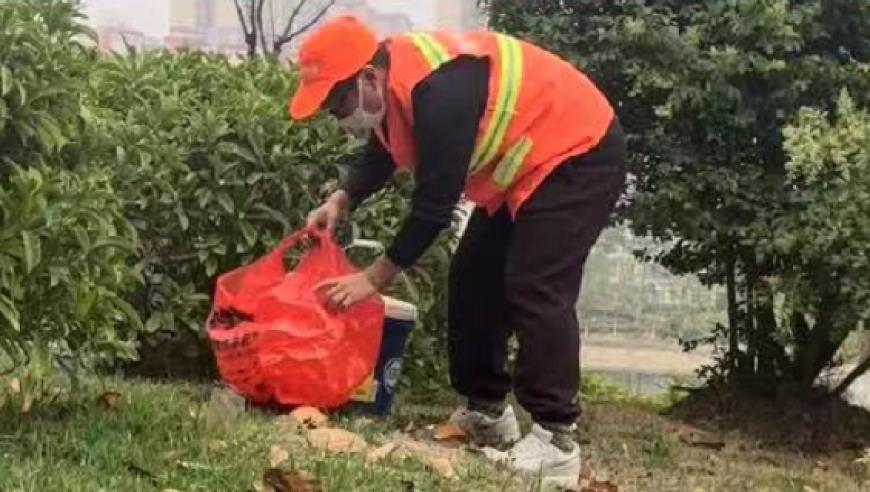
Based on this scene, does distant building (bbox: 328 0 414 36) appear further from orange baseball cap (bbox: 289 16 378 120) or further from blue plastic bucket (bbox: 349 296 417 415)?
orange baseball cap (bbox: 289 16 378 120)

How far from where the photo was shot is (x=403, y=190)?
5.32 metres

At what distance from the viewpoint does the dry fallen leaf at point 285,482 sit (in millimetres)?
3055

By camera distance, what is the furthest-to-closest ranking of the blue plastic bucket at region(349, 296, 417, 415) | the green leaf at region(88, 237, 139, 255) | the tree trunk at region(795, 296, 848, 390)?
1. the tree trunk at region(795, 296, 848, 390)
2. the blue plastic bucket at region(349, 296, 417, 415)
3. the green leaf at region(88, 237, 139, 255)

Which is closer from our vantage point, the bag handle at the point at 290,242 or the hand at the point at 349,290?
the hand at the point at 349,290

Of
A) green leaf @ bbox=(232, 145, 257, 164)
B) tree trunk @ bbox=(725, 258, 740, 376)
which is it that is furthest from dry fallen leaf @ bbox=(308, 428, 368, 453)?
tree trunk @ bbox=(725, 258, 740, 376)

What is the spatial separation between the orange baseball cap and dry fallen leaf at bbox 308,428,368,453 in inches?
29.5

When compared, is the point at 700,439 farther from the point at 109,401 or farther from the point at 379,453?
the point at 109,401

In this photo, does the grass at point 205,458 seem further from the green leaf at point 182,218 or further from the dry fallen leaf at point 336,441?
the green leaf at point 182,218

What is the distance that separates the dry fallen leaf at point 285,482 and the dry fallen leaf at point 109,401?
680 millimetres

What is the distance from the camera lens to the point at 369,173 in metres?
4.27

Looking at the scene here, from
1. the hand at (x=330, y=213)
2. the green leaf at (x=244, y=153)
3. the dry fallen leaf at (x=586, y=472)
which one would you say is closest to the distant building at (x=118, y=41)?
the green leaf at (x=244, y=153)

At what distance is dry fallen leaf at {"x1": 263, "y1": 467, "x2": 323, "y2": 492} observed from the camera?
3055 millimetres

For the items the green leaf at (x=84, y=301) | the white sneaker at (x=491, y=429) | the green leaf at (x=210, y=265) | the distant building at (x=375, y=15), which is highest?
the distant building at (x=375, y=15)

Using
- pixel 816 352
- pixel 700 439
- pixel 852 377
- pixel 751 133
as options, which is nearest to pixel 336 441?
pixel 700 439
